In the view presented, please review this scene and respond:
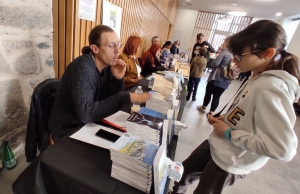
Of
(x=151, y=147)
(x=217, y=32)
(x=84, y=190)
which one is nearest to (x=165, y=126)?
(x=151, y=147)

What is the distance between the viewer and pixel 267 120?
27.7 inches

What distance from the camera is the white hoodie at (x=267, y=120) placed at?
68 centimetres

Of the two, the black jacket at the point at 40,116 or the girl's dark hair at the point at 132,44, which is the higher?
the girl's dark hair at the point at 132,44

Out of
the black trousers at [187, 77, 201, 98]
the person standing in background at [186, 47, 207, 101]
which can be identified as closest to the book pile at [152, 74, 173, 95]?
the person standing in background at [186, 47, 207, 101]

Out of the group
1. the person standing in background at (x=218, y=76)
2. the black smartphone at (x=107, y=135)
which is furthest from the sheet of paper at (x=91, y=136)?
the person standing in background at (x=218, y=76)

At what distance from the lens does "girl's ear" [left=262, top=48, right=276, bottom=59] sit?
79 centimetres

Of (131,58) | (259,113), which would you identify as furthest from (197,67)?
(259,113)

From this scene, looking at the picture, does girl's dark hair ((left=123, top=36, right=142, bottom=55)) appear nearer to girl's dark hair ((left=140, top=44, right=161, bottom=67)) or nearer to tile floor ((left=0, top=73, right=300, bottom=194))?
girl's dark hair ((left=140, top=44, right=161, bottom=67))

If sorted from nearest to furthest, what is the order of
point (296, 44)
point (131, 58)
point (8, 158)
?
1. point (8, 158)
2. point (131, 58)
3. point (296, 44)

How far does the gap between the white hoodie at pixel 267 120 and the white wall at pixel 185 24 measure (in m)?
12.1

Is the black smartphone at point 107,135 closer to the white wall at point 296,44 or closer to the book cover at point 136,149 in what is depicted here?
the book cover at point 136,149

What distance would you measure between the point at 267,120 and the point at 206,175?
57 centimetres

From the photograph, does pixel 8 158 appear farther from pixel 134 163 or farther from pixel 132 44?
pixel 132 44

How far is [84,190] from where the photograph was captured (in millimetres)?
666
